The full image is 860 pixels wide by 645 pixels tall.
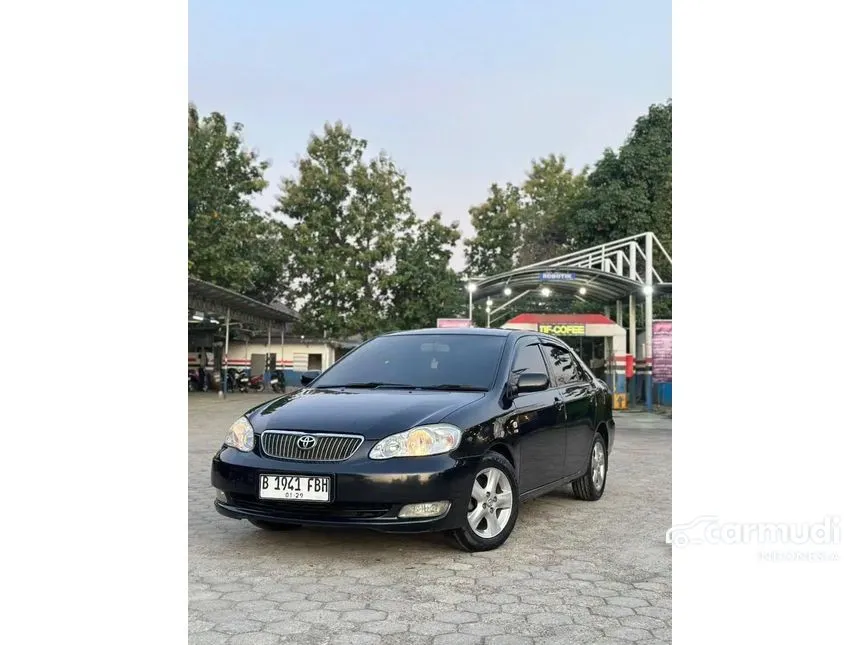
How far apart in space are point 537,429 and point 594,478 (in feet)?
→ 4.94

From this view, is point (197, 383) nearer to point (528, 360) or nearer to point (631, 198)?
point (631, 198)

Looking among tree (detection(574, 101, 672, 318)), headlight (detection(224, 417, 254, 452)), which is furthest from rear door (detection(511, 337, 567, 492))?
tree (detection(574, 101, 672, 318))

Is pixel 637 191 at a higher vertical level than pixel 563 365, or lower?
higher

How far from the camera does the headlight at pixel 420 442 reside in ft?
15.9

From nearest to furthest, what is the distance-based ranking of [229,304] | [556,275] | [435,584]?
[435,584], [556,275], [229,304]

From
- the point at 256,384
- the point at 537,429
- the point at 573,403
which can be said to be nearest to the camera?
the point at 537,429

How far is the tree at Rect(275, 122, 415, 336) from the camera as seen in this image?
121ft

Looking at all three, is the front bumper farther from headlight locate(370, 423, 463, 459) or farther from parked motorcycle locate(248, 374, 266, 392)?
parked motorcycle locate(248, 374, 266, 392)

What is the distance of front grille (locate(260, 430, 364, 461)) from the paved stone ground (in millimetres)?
631

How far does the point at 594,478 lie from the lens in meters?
7.14

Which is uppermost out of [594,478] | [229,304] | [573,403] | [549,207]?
[549,207]

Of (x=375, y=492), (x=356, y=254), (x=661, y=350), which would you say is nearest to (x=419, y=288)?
(x=356, y=254)
